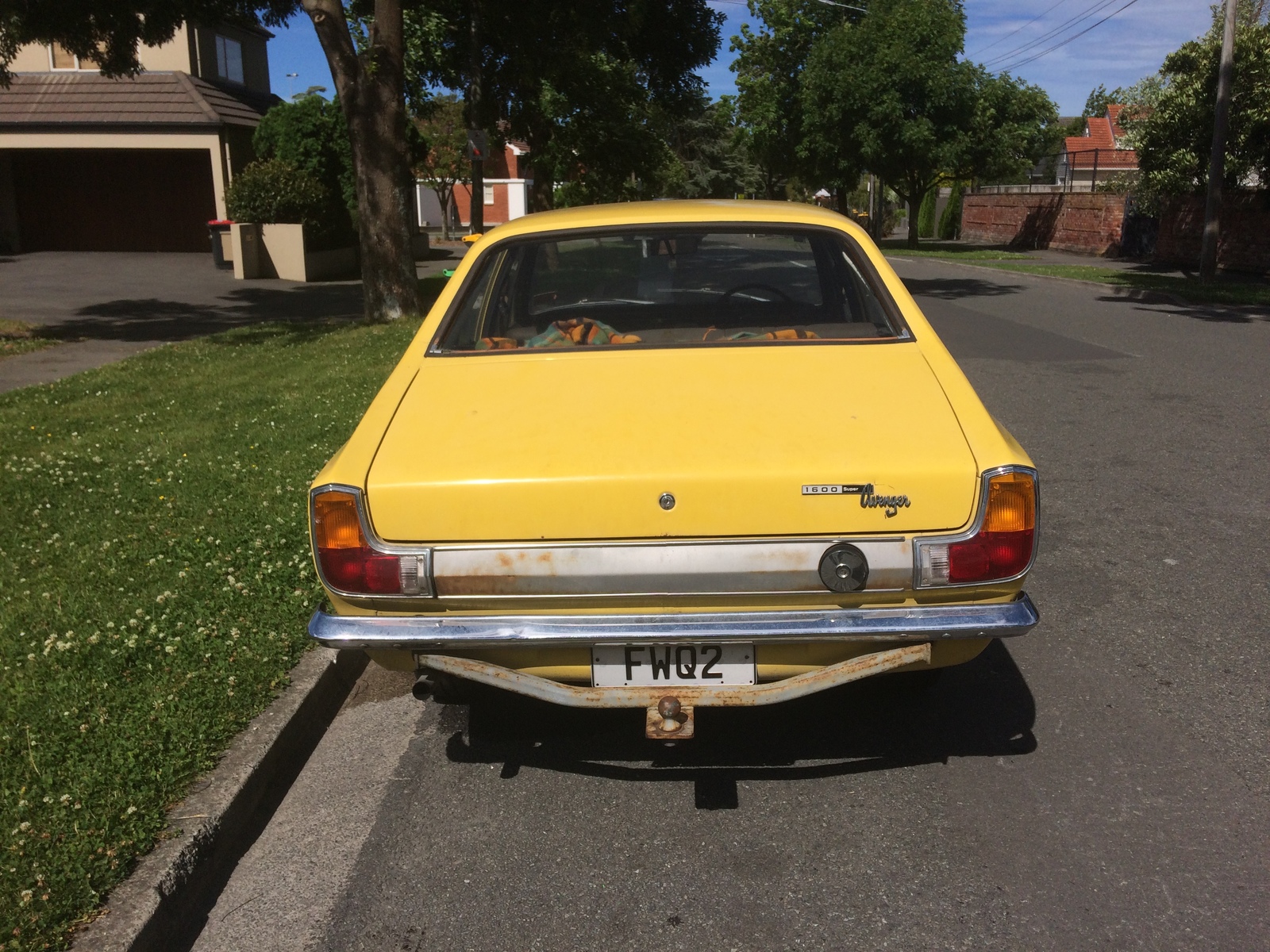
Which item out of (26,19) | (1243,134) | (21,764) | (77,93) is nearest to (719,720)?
(21,764)

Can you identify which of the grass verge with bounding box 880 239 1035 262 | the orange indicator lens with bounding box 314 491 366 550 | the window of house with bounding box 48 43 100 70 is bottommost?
the grass verge with bounding box 880 239 1035 262

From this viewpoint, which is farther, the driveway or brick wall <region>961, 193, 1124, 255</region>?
brick wall <region>961, 193, 1124, 255</region>

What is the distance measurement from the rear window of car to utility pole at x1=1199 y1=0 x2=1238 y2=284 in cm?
1849

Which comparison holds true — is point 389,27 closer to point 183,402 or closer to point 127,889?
point 183,402

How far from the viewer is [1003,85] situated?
41312 mm

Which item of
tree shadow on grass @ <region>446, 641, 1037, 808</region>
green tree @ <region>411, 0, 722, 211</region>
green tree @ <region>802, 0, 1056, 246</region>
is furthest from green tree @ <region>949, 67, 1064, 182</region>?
tree shadow on grass @ <region>446, 641, 1037, 808</region>

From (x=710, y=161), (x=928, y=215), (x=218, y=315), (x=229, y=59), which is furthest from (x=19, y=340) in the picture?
(x=710, y=161)

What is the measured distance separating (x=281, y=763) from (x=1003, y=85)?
141 ft

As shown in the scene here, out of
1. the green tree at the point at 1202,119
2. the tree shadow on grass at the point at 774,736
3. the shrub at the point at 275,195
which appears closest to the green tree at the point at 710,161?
the green tree at the point at 1202,119

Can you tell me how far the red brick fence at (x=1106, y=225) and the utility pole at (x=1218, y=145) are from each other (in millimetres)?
4285

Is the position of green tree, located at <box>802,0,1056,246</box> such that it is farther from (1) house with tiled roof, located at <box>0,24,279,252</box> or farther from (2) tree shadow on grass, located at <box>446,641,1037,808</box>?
(2) tree shadow on grass, located at <box>446,641,1037,808</box>

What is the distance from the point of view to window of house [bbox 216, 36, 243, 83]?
28.0 m

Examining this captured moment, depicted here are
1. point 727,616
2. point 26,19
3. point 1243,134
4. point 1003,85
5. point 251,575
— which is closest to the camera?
point 727,616

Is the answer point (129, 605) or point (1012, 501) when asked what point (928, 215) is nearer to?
point (129, 605)
